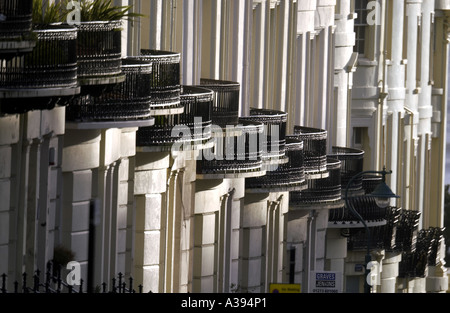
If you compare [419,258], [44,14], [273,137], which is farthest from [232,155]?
[419,258]

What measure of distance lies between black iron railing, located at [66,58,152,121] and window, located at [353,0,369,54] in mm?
35451

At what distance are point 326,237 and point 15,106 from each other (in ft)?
124

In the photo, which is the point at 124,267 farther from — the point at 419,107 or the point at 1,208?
the point at 419,107

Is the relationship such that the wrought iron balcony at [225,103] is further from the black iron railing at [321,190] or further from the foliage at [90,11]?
the black iron railing at [321,190]

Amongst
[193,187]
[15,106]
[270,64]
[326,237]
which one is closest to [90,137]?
[15,106]

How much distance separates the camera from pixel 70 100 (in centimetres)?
4012

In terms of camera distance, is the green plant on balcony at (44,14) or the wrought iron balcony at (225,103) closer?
the green plant on balcony at (44,14)

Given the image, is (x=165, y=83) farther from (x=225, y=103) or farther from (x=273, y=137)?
(x=273, y=137)

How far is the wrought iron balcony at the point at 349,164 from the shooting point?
234 feet

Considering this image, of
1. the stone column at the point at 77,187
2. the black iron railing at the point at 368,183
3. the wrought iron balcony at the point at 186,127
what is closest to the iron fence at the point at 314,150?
the black iron railing at the point at 368,183

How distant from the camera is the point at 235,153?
54531mm

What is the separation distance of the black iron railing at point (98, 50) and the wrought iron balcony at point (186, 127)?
7.38m

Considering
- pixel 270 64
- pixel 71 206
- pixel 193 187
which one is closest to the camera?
pixel 71 206

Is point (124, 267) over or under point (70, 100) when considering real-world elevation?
under
